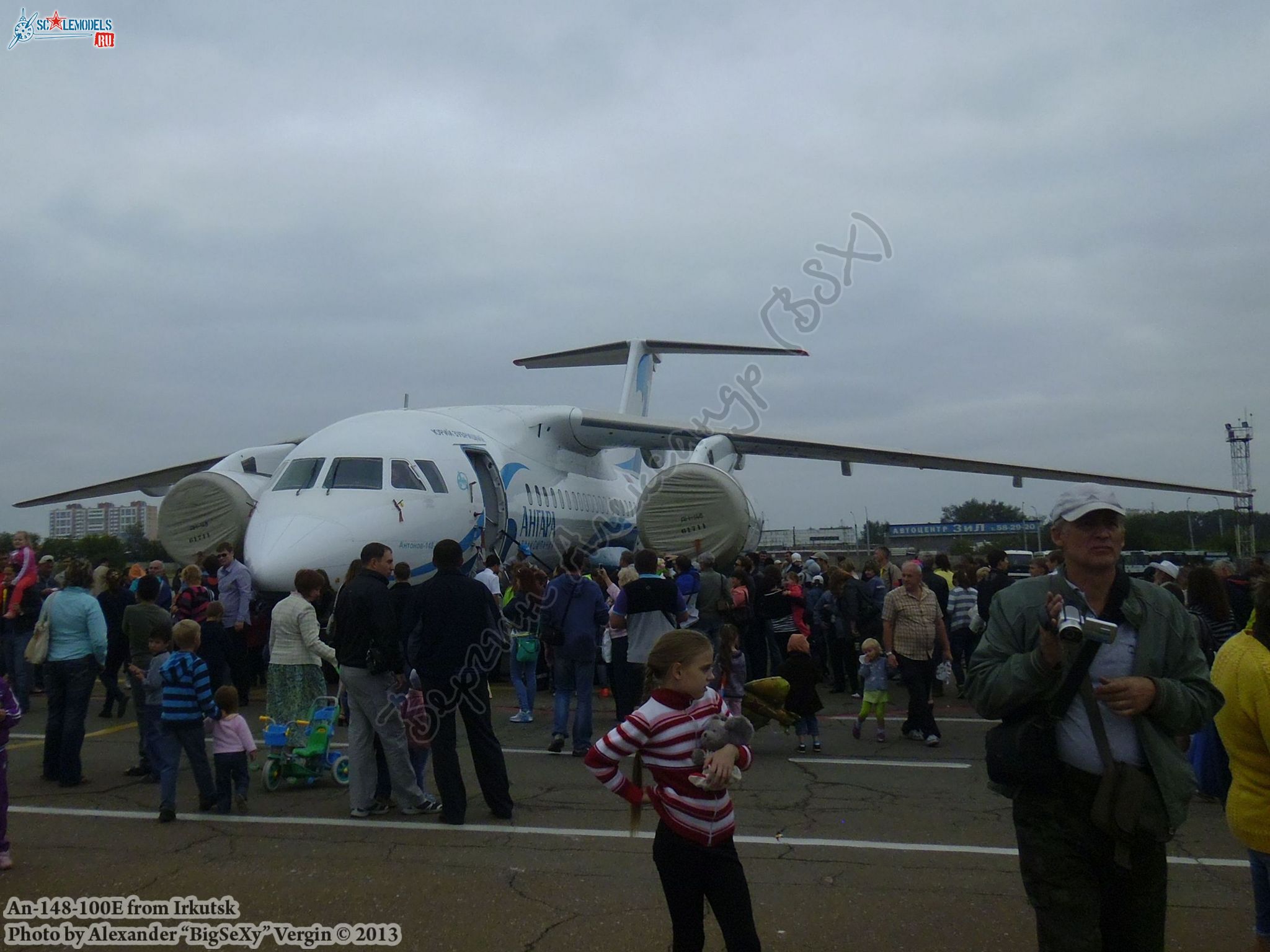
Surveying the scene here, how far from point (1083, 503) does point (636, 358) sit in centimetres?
2185

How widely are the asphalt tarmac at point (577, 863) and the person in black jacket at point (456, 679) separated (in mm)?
213

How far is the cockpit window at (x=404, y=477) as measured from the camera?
39.1ft

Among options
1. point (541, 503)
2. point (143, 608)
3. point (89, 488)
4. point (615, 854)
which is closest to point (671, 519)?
point (541, 503)

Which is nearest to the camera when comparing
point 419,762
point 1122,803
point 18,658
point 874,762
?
point 1122,803

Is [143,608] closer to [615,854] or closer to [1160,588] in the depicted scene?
[615,854]

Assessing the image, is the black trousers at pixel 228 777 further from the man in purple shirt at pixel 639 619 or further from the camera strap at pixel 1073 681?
the camera strap at pixel 1073 681

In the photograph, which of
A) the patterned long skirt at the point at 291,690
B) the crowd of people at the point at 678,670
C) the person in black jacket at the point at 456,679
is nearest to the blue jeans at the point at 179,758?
the crowd of people at the point at 678,670

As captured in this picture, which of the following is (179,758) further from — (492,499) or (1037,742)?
(492,499)

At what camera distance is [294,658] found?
7508mm

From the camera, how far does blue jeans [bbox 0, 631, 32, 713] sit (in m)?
10.9

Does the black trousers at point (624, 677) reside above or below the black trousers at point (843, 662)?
above

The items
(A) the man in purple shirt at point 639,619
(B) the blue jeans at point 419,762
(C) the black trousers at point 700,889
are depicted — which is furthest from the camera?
(A) the man in purple shirt at point 639,619

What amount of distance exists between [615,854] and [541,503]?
34.4 ft

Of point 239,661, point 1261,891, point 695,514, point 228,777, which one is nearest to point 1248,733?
point 1261,891
